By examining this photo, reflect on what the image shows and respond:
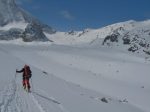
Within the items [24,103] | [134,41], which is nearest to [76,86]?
[24,103]

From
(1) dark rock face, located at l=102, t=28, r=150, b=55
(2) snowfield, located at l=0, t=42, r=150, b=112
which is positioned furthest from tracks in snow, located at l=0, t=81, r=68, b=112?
(1) dark rock face, located at l=102, t=28, r=150, b=55

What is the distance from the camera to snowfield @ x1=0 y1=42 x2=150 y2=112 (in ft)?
62.6

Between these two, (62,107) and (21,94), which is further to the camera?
(21,94)

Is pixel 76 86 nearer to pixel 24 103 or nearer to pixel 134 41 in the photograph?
pixel 24 103

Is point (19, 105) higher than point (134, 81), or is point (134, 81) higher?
point (19, 105)

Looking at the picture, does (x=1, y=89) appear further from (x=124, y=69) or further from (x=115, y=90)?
(x=124, y=69)

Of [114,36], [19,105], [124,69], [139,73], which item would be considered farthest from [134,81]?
[114,36]

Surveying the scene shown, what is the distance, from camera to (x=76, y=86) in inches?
1332

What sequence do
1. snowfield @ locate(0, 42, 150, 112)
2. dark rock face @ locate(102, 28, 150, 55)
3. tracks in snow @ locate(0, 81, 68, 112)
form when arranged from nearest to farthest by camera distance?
tracks in snow @ locate(0, 81, 68, 112) < snowfield @ locate(0, 42, 150, 112) < dark rock face @ locate(102, 28, 150, 55)

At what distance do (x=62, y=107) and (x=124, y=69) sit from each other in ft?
144

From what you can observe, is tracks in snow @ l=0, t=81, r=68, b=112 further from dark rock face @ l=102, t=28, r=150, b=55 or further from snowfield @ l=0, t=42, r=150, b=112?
dark rock face @ l=102, t=28, r=150, b=55

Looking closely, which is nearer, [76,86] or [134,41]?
[76,86]

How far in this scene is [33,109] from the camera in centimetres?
1639

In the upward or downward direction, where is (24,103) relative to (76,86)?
upward
